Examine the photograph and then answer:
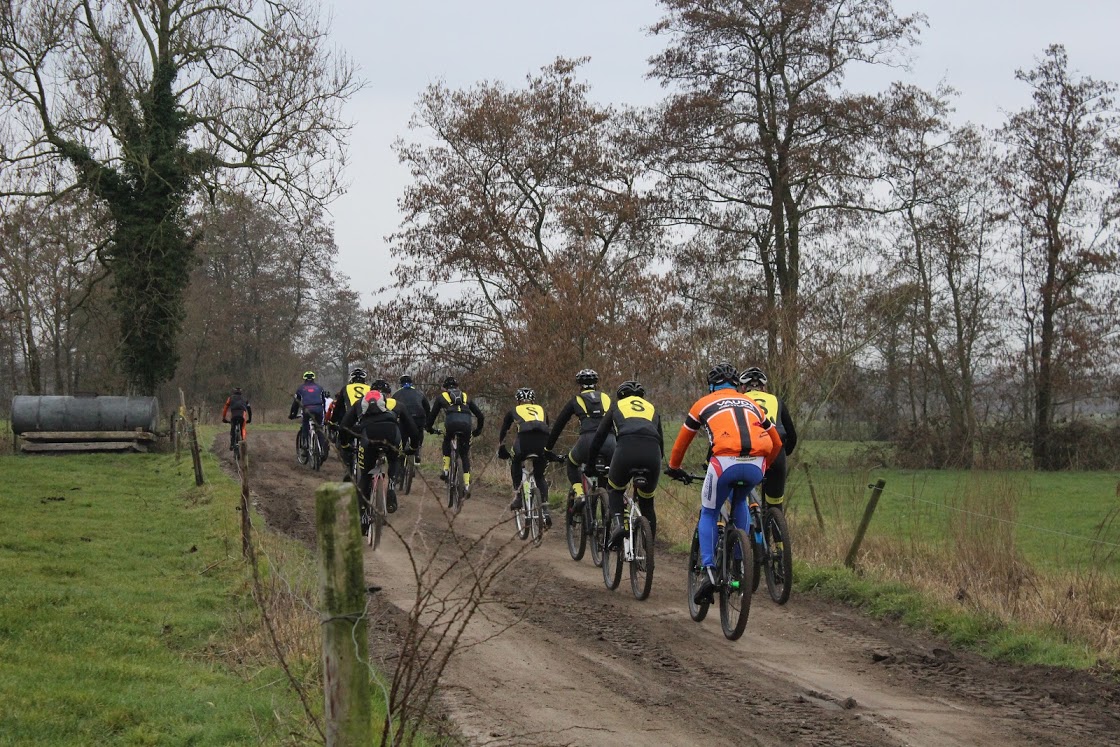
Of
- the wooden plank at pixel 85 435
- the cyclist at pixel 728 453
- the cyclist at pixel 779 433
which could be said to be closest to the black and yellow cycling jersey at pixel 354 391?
the cyclist at pixel 779 433

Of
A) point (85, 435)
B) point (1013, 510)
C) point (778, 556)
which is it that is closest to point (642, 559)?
point (778, 556)

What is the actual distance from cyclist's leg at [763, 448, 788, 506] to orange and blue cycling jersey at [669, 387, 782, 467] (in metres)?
0.80

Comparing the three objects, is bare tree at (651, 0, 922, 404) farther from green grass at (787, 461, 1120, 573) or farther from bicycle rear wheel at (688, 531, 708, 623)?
bicycle rear wheel at (688, 531, 708, 623)

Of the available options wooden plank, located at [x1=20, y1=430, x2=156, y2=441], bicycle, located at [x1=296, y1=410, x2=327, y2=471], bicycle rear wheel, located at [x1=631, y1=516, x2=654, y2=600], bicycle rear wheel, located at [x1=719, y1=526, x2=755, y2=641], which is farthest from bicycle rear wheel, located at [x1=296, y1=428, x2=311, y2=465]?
bicycle rear wheel, located at [x1=719, y1=526, x2=755, y2=641]

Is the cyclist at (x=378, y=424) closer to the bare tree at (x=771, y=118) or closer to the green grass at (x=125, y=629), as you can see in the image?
the green grass at (x=125, y=629)

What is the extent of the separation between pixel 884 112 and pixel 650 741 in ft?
88.1

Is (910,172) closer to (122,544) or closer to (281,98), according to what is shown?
(281,98)

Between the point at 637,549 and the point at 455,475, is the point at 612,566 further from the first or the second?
the point at 455,475

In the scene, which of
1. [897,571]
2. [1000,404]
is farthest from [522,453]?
[1000,404]

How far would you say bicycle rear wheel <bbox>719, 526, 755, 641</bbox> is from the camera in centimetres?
811

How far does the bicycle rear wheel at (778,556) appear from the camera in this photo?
900 cm

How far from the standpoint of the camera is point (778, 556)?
9258 mm

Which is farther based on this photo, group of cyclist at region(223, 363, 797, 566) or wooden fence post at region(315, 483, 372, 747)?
group of cyclist at region(223, 363, 797, 566)

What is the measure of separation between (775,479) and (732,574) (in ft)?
5.14
